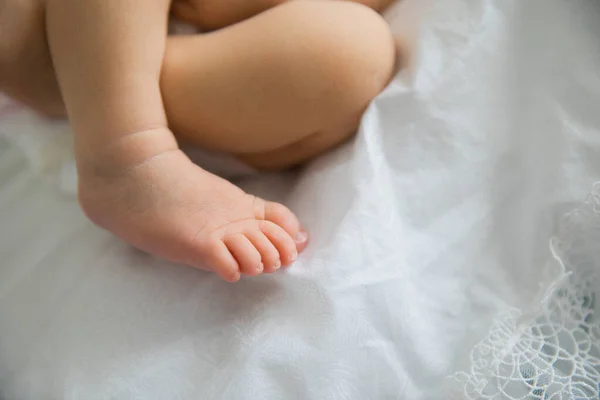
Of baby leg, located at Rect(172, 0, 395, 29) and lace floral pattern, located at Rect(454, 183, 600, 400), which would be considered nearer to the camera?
lace floral pattern, located at Rect(454, 183, 600, 400)

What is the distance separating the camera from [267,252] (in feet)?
1.64

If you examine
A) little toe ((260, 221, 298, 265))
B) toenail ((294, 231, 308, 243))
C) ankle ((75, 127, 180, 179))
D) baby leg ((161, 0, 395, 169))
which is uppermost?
baby leg ((161, 0, 395, 169))

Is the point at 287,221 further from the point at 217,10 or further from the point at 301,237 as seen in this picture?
the point at 217,10

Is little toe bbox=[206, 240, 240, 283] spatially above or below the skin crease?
below

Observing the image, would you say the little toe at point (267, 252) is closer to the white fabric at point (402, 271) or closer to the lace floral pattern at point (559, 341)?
the white fabric at point (402, 271)

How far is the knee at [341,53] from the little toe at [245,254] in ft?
0.48

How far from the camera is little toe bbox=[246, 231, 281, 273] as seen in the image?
0.50 m

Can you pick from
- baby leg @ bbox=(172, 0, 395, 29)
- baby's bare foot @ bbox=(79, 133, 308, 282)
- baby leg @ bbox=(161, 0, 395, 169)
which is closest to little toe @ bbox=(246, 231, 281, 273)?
baby's bare foot @ bbox=(79, 133, 308, 282)

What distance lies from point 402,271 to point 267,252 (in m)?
0.12

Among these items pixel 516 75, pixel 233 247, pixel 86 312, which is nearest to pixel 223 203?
pixel 233 247

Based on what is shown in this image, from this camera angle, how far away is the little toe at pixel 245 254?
0.49m

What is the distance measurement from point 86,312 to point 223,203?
0.57 ft

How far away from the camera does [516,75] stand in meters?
0.56

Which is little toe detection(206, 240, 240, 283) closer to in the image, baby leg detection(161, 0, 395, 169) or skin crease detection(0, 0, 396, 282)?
skin crease detection(0, 0, 396, 282)
